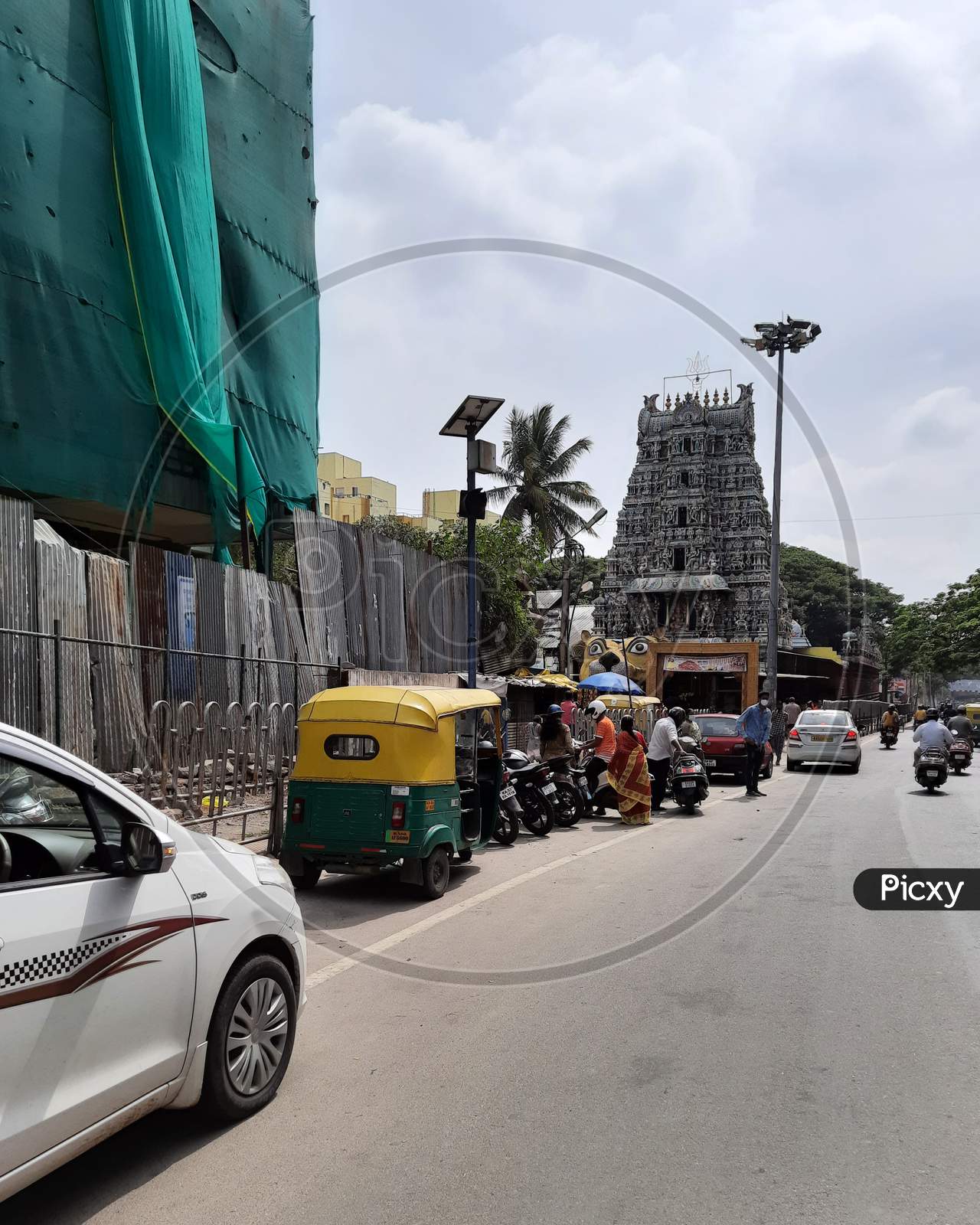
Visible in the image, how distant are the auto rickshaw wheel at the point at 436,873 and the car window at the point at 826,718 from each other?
17.2 metres

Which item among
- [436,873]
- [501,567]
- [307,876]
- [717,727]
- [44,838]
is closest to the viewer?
[44,838]

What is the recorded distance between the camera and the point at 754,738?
18016 millimetres

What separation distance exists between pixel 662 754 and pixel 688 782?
0.68 m

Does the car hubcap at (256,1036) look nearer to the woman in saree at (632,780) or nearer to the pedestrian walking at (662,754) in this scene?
the woman in saree at (632,780)

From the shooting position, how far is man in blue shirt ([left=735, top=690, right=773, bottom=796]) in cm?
1739

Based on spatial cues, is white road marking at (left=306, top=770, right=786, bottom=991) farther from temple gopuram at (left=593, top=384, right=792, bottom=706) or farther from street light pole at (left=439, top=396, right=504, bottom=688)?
temple gopuram at (left=593, top=384, right=792, bottom=706)

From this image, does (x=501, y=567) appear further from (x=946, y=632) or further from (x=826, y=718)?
(x=946, y=632)

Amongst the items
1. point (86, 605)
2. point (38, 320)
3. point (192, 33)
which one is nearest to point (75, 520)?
point (38, 320)

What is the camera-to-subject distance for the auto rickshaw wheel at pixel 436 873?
8047 millimetres

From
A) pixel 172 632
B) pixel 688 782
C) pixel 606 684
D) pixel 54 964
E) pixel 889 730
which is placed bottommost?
pixel 889 730

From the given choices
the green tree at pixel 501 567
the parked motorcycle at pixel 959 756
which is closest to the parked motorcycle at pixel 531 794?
the parked motorcycle at pixel 959 756

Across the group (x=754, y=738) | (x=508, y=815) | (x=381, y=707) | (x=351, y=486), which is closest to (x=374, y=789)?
(x=381, y=707)

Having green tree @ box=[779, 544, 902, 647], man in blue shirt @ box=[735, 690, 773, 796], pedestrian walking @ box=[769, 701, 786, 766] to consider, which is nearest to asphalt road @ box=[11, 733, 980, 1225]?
man in blue shirt @ box=[735, 690, 773, 796]

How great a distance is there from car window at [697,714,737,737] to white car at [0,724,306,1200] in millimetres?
16771
